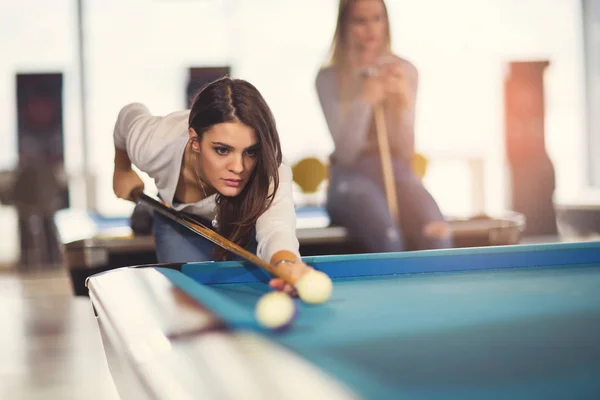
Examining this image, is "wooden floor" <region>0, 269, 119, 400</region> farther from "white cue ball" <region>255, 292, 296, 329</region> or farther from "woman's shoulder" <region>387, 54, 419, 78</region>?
"woman's shoulder" <region>387, 54, 419, 78</region>

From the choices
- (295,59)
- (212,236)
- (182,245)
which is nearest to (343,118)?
(182,245)

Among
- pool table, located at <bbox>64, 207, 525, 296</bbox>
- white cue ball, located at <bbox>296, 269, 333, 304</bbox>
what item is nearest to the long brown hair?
white cue ball, located at <bbox>296, 269, 333, 304</bbox>

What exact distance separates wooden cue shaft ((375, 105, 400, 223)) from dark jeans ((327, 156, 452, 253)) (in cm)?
3

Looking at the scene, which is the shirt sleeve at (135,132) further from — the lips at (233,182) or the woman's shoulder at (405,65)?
the woman's shoulder at (405,65)

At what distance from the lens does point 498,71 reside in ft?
23.3

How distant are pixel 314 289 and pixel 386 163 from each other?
6.16 ft

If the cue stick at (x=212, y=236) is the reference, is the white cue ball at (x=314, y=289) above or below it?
below

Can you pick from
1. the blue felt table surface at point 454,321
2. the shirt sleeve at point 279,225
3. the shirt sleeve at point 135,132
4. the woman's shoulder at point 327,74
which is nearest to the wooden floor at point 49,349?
the shirt sleeve at point 135,132

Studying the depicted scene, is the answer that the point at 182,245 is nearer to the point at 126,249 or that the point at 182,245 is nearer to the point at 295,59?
the point at 126,249

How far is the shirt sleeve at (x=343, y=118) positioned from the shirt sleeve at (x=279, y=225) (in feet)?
3.51

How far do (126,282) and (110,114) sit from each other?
5702 mm

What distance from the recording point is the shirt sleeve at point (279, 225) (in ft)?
5.36

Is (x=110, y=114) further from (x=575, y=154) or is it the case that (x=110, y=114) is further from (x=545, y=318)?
(x=545, y=318)

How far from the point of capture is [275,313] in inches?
41.9
